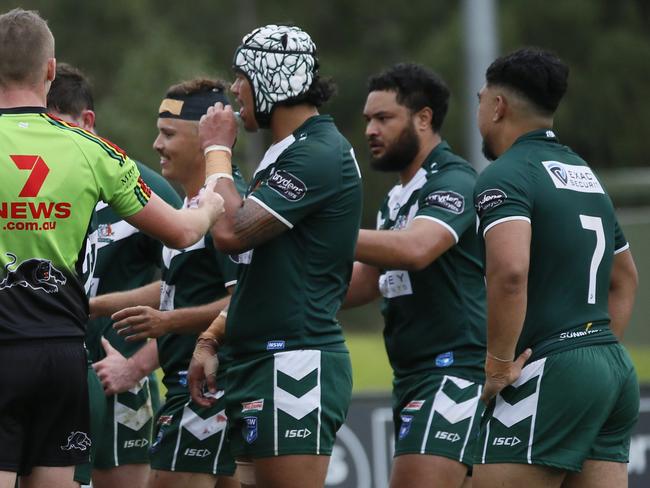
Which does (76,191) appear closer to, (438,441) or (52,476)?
(52,476)

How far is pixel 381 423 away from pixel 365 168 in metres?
28.4

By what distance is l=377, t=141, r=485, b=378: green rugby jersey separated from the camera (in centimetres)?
641

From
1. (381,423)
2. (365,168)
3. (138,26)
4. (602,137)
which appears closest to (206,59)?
(138,26)

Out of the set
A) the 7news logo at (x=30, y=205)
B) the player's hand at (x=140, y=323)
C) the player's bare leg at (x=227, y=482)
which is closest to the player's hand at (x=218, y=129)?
the player's hand at (x=140, y=323)

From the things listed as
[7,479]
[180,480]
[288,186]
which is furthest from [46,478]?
[288,186]

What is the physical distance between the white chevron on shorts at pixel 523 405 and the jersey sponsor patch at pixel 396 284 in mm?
1402

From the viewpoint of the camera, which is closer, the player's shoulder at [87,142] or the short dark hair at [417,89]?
the player's shoulder at [87,142]

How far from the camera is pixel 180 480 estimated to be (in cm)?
604

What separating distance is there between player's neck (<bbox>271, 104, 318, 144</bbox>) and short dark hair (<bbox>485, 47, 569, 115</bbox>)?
836mm

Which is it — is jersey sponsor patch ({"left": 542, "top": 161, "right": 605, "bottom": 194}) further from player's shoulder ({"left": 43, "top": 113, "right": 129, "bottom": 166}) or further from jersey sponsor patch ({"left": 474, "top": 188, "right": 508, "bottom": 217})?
player's shoulder ({"left": 43, "top": 113, "right": 129, "bottom": 166})

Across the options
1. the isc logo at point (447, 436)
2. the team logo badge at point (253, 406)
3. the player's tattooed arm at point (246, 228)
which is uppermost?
the player's tattooed arm at point (246, 228)

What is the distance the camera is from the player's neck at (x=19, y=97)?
477 cm

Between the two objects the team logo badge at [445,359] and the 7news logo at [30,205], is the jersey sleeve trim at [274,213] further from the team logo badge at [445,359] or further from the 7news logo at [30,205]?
the team logo badge at [445,359]

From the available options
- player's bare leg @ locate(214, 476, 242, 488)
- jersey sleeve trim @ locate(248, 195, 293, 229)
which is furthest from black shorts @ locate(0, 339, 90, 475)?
player's bare leg @ locate(214, 476, 242, 488)
